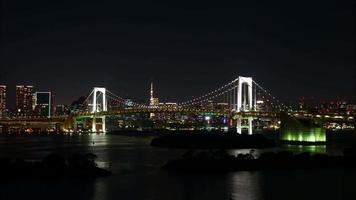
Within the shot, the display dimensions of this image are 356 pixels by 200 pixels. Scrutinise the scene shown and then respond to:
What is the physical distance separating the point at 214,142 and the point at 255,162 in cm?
1374

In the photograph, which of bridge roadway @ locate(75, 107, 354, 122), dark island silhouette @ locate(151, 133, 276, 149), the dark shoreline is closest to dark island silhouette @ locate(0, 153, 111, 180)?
the dark shoreline

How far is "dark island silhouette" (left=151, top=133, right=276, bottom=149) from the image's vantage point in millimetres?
34403

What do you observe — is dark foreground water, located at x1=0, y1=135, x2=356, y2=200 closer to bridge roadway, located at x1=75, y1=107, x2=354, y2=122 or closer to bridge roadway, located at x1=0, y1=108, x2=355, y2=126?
bridge roadway, located at x1=75, y1=107, x2=354, y2=122

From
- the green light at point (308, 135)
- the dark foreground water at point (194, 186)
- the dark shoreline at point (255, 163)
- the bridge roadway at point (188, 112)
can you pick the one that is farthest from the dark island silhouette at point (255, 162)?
the bridge roadway at point (188, 112)

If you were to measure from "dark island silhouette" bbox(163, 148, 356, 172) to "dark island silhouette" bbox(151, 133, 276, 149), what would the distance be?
11.0 meters

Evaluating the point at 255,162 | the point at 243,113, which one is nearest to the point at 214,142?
the point at 243,113

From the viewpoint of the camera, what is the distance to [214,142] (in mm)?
35094

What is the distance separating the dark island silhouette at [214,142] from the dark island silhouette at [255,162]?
36.2 ft

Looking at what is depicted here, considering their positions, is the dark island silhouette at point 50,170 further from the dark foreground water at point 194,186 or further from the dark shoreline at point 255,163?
the dark shoreline at point 255,163

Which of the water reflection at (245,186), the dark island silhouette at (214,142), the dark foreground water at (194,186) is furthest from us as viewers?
the dark island silhouette at (214,142)

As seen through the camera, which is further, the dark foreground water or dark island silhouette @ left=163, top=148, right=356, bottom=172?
dark island silhouette @ left=163, top=148, right=356, bottom=172

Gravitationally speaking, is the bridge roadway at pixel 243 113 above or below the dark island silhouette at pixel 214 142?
above

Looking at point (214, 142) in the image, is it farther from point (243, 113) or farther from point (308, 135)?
point (243, 113)

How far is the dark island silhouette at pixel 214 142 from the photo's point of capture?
34.4m
